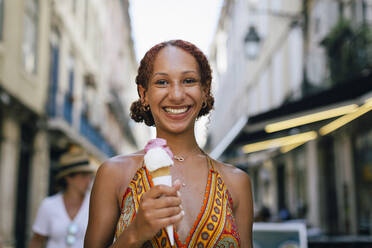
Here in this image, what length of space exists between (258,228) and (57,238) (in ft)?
8.76

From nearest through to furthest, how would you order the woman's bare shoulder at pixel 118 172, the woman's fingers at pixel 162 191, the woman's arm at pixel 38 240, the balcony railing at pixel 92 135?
the woman's fingers at pixel 162 191
the woman's bare shoulder at pixel 118 172
the woman's arm at pixel 38 240
the balcony railing at pixel 92 135

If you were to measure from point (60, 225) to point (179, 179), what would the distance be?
220 centimetres

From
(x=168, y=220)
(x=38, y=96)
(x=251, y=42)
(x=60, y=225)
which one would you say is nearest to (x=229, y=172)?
(x=168, y=220)

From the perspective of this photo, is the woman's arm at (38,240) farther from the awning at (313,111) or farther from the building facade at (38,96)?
the building facade at (38,96)

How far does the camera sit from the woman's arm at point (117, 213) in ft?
4.95

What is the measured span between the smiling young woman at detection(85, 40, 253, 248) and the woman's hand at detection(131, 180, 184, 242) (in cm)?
9

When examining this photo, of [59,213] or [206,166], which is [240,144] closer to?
[59,213]

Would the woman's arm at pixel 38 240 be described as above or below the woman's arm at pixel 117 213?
below

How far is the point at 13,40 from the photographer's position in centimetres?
Answer: 1077

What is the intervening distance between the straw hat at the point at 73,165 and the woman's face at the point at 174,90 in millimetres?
2493

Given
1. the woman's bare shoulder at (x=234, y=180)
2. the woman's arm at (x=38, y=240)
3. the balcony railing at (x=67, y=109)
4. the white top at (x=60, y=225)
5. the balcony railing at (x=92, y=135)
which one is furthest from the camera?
the balcony railing at (x=92, y=135)

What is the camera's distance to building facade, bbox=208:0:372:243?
686 centimetres

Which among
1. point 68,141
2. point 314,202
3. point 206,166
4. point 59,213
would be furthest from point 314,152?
point 206,166

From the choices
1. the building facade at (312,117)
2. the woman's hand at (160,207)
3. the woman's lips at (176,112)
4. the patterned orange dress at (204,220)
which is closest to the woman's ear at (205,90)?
the woman's lips at (176,112)
